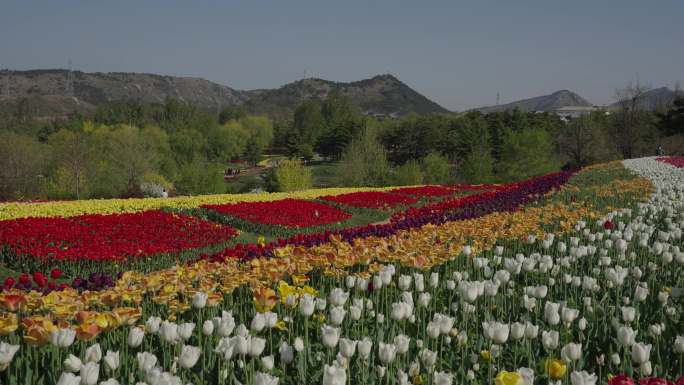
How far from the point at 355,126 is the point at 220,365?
85038 millimetres

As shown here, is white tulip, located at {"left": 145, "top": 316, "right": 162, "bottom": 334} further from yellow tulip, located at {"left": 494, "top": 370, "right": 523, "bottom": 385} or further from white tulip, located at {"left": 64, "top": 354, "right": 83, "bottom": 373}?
yellow tulip, located at {"left": 494, "top": 370, "right": 523, "bottom": 385}

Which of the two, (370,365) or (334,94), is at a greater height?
(334,94)

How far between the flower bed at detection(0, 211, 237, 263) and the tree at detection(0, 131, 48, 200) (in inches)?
896

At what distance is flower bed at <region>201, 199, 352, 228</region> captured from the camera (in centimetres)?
1609

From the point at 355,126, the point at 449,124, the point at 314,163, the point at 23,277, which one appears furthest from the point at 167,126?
the point at 23,277

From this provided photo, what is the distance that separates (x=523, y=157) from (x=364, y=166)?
1406 cm

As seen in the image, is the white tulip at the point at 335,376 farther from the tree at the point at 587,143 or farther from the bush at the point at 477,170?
the tree at the point at 587,143

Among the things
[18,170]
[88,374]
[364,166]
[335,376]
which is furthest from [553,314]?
[18,170]

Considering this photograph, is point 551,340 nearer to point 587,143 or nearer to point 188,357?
point 188,357

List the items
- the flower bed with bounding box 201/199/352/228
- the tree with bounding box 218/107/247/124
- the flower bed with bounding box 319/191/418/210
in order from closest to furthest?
1. the flower bed with bounding box 201/199/352/228
2. the flower bed with bounding box 319/191/418/210
3. the tree with bounding box 218/107/247/124

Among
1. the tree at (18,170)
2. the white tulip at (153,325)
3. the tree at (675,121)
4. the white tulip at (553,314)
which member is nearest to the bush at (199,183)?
the tree at (18,170)

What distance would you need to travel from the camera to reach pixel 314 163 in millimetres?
91062

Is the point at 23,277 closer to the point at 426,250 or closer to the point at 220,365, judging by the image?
the point at 220,365

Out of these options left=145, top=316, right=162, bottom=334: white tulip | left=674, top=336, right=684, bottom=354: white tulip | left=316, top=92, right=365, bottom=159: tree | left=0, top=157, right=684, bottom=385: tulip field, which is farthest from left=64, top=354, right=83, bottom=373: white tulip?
left=316, top=92, right=365, bottom=159: tree
